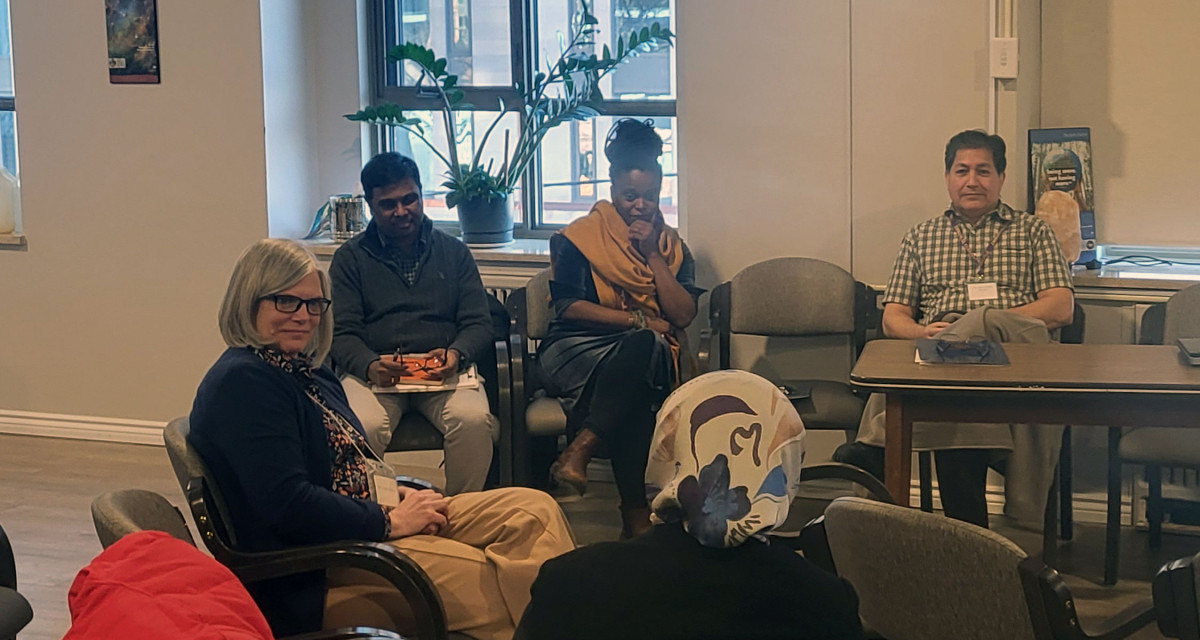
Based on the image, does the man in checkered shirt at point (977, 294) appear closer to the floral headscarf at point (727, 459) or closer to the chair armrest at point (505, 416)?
the chair armrest at point (505, 416)

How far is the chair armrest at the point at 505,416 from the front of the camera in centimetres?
394

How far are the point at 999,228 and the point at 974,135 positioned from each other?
296mm

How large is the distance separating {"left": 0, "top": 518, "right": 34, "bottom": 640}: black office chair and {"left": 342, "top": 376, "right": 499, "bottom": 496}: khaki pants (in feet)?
4.76

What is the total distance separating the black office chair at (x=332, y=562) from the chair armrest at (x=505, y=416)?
1.59 metres

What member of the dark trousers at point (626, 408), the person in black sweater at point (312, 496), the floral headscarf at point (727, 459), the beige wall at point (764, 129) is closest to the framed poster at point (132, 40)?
the beige wall at point (764, 129)

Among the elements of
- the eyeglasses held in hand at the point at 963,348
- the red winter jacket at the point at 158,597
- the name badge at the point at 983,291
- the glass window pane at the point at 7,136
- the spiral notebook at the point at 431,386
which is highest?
the glass window pane at the point at 7,136

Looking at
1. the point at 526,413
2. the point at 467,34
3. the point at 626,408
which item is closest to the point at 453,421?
the point at 526,413

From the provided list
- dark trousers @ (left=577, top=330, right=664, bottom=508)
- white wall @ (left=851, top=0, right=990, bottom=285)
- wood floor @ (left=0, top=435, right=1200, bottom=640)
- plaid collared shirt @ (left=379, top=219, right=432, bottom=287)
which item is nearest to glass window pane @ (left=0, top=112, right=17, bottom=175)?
wood floor @ (left=0, top=435, right=1200, bottom=640)

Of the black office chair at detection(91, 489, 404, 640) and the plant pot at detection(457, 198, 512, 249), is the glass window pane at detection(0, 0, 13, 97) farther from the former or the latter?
the black office chair at detection(91, 489, 404, 640)

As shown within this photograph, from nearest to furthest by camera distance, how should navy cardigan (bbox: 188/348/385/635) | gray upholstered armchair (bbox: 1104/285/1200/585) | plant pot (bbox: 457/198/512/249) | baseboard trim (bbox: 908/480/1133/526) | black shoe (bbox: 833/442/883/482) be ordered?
navy cardigan (bbox: 188/348/385/635) → gray upholstered armchair (bbox: 1104/285/1200/585) → black shoe (bbox: 833/442/883/482) → baseboard trim (bbox: 908/480/1133/526) → plant pot (bbox: 457/198/512/249)

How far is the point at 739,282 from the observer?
4336mm

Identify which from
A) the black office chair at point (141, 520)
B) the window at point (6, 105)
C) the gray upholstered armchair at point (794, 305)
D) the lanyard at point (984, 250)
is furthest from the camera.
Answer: the window at point (6, 105)

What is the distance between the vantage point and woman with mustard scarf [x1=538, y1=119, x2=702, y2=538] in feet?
12.9

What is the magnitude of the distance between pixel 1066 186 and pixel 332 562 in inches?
112
